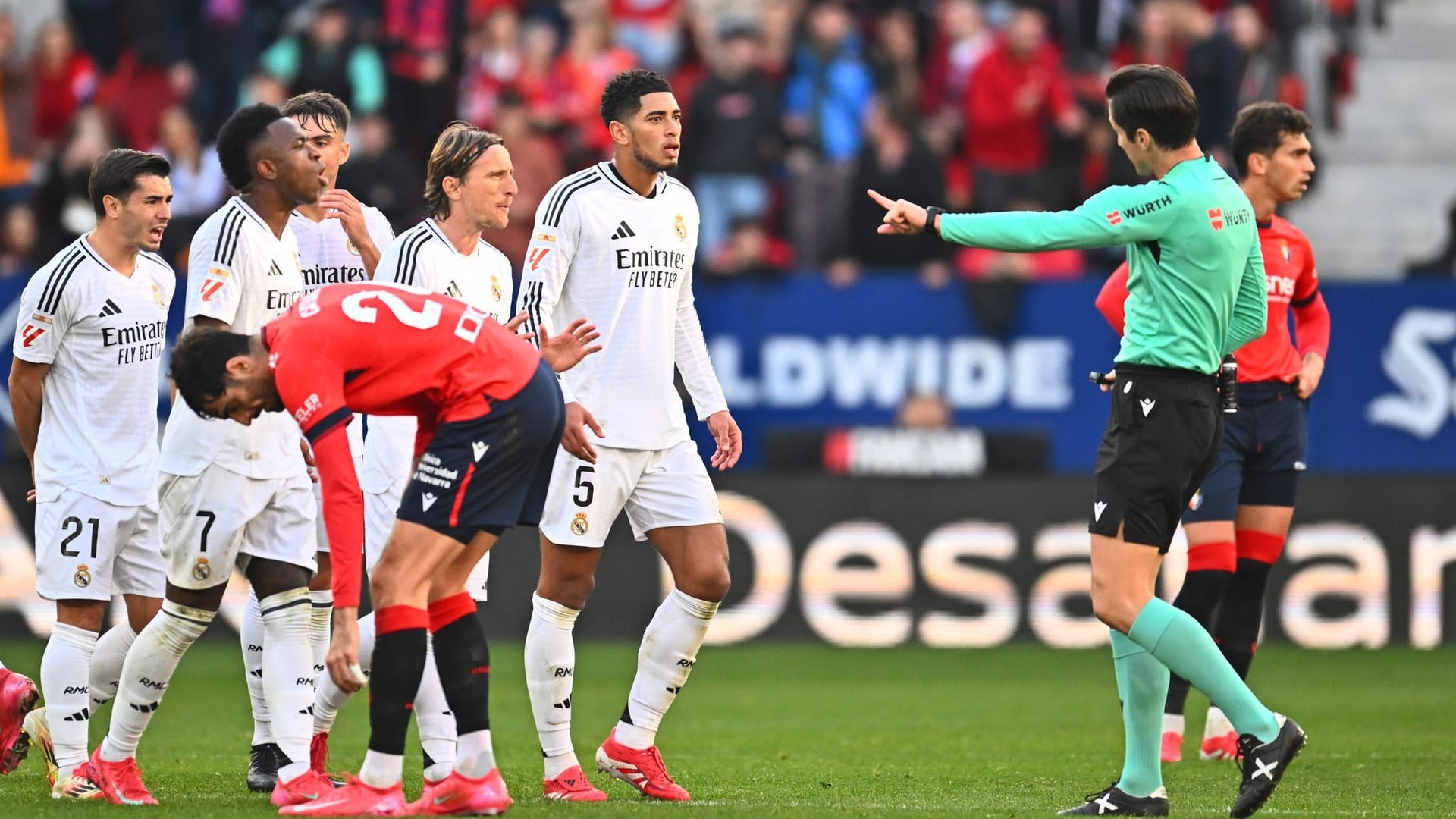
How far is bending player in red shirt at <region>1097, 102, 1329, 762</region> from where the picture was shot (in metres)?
9.02

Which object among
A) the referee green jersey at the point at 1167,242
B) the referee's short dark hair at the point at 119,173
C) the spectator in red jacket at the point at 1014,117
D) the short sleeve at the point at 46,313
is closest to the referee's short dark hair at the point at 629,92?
the referee green jersey at the point at 1167,242

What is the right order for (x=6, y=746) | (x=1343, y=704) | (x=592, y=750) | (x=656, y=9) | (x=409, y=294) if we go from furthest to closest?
(x=656, y=9) → (x=1343, y=704) → (x=592, y=750) → (x=6, y=746) → (x=409, y=294)

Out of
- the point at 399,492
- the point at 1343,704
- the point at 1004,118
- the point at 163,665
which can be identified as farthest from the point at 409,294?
the point at 1004,118

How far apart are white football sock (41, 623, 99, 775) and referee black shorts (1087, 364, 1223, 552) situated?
4.00 m

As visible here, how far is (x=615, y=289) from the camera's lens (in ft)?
25.8

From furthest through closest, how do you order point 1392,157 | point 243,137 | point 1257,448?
point 1392,157 → point 1257,448 → point 243,137

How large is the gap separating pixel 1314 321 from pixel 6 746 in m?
6.33

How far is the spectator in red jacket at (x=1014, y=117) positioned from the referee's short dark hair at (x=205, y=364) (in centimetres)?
1112

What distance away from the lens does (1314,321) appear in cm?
956

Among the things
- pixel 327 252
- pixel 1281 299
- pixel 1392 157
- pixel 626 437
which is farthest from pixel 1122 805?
pixel 1392 157

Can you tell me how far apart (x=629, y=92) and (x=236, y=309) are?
1.80m

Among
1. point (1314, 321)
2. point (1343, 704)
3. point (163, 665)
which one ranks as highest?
point (1314, 321)

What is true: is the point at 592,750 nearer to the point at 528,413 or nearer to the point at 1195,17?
the point at 528,413

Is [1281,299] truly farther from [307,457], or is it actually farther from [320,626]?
[320,626]
